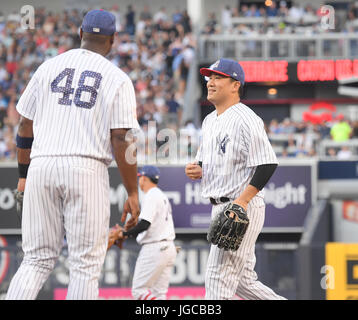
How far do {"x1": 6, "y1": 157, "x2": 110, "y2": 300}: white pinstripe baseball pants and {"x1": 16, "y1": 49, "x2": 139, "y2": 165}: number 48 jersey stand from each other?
11 cm

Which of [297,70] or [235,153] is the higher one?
[297,70]

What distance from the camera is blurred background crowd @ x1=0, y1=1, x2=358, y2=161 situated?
59.2ft

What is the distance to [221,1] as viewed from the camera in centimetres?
2931

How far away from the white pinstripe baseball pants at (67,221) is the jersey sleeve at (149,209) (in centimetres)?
396

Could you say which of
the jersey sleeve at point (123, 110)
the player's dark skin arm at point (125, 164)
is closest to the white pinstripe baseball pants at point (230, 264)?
the player's dark skin arm at point (125, 164)

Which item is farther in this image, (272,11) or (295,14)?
(272,11)

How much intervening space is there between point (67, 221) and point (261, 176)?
1360mm

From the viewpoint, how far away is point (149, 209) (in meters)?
8.66

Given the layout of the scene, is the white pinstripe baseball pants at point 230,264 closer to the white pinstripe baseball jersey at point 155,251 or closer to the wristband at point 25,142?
the wristband at point 25,142

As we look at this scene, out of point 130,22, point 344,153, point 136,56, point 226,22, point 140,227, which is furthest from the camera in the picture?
point 130,22

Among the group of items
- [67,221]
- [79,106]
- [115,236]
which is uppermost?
[79,106]

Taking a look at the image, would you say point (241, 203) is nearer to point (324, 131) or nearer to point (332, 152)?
point (332, 152)

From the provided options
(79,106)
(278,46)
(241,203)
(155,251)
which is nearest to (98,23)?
(79,106)

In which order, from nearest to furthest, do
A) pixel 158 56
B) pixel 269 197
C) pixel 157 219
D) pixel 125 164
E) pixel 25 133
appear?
pixel 125 164 → pixel 25 133 → pixel 157 219 → pixel 269 197 → pixel 158 56
